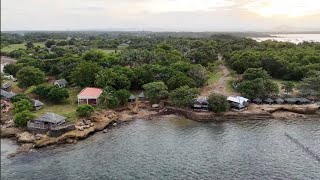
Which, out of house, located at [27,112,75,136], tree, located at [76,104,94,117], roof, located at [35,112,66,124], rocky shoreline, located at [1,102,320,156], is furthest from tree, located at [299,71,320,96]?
roof, located at [35,112,66,124]

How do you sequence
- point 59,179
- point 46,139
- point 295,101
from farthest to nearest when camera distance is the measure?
point 295,101, point 46,139, point 59,179

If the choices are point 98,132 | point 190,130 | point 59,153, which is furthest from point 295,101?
point 59,153

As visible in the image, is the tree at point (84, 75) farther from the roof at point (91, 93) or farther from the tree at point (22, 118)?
the tree at point (22, 118)

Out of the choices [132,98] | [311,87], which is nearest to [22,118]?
[132,98]

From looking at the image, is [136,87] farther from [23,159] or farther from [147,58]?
[23,159]

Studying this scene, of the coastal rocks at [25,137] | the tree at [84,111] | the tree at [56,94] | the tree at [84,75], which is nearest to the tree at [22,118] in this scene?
the coastal rocks at [25,137]
